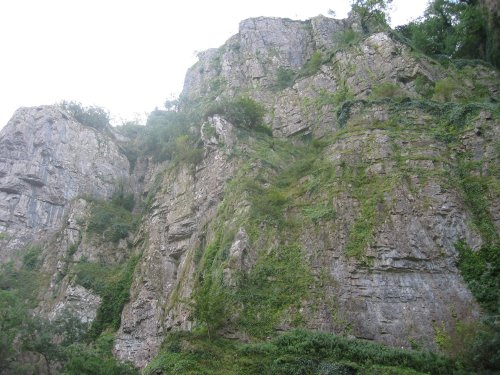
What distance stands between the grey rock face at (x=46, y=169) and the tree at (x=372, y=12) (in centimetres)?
2675

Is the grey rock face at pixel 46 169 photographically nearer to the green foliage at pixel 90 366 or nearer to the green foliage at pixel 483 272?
the green foliage at pixel 90 366

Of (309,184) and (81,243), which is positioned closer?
(309,184)

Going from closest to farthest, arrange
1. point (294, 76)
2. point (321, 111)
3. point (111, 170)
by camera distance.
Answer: point (321, 111) < point (294, 76) < point (111, 170)

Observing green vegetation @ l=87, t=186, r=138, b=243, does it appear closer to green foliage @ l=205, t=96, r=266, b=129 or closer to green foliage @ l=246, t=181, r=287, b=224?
green foliage @ l=205, t=96, r=266, b=129

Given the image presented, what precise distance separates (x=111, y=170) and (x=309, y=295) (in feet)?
101

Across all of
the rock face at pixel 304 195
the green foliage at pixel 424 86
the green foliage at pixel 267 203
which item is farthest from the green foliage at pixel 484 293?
the green foliage at pixel 424 86

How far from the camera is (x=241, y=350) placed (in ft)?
56.2

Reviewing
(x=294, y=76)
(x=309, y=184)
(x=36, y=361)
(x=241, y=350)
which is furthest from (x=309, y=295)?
(x=294, y=76)

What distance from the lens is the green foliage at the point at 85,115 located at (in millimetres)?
48188

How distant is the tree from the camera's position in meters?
41.2

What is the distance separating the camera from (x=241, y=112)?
3384 centimetres

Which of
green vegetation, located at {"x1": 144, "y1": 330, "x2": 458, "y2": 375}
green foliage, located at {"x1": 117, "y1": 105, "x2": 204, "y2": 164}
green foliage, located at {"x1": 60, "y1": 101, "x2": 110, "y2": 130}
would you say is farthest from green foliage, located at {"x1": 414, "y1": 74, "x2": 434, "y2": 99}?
green foliage, located at {"x1": 60, "y1": 101, "x2": 110, "y2": 130}

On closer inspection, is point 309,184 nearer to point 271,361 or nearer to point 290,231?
point 290,231

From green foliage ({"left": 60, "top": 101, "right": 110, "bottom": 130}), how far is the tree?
27815mm
